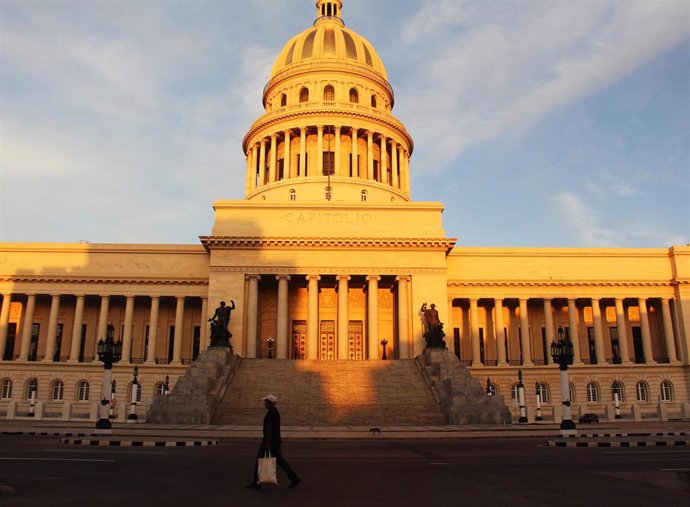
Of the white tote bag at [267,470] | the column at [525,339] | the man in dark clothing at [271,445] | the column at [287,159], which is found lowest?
the white tote bag at [267,470]

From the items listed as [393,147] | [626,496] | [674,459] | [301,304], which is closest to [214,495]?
[626,496]

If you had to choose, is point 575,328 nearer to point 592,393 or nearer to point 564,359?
point 592,393

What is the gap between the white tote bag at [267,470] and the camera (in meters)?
11.6

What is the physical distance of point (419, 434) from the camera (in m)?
27.3

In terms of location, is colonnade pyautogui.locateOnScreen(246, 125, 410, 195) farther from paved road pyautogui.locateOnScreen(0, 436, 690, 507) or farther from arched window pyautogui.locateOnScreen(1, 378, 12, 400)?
paved road pyautogui.locateOnScreen(0, 436, 690, 507)

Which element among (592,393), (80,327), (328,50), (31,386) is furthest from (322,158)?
(31,386)

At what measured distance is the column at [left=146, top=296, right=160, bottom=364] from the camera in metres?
54.2

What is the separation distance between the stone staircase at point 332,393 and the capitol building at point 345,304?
263 inches

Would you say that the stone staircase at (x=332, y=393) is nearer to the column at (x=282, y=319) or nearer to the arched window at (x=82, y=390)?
the column at (x=282, y=319)

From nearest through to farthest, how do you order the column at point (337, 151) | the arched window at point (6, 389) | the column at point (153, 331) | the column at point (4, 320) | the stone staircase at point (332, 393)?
the stone staircase at point (332, 393)
the arched window at point (6, 389)
the column at point (153, 331)
the column at point (4, 320)
the column at point (337, 151)

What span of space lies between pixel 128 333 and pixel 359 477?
1791 inches

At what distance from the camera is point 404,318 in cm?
5084

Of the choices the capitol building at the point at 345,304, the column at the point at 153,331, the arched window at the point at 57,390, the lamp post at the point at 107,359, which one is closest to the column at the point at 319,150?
the capitol building at the point at 345,304

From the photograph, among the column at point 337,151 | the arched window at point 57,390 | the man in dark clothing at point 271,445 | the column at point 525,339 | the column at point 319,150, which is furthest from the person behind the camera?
the column at point 337,151
